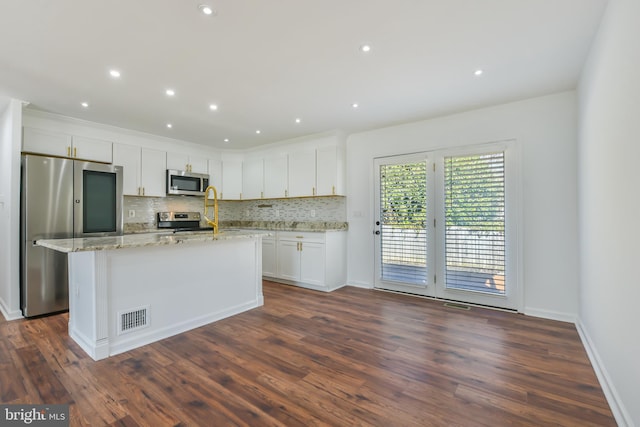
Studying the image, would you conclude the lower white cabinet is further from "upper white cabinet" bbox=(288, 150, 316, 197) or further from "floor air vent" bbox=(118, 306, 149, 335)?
"floor air vent" bbox=(118, 306, 149, 335)

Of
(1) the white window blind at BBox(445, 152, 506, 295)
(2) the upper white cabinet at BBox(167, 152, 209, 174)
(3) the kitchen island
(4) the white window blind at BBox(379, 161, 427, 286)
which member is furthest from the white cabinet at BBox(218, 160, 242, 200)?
(1) the white window blind at BBox(445, 152, 506, 295)

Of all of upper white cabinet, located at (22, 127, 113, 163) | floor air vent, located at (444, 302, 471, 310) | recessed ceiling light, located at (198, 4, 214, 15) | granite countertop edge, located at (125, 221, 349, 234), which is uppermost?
recessed ceiling light, located at (198, 4, 214, 15)

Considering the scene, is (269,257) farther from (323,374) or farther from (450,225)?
(323,374)

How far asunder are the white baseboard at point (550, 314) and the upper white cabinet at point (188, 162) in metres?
5.17

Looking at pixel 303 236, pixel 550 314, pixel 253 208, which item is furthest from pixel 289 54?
pixel 253 208

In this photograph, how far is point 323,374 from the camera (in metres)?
2.13

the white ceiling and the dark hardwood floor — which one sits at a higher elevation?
the white ceiling

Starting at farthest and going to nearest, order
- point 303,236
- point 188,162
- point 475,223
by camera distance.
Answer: point 188,162, point 303,236, point 475,223

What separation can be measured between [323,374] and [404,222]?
2.54 metres

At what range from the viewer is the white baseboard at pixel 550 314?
3131mm

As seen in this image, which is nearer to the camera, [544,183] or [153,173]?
[544,183]

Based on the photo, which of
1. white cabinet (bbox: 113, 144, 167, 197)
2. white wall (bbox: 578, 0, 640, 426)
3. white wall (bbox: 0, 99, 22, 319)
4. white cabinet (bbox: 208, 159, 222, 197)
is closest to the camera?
white wall (bbox: 578, 0, 640, 426)

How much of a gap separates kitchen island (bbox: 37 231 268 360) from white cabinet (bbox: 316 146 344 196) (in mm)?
1708

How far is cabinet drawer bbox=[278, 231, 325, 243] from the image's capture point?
4453 mm
